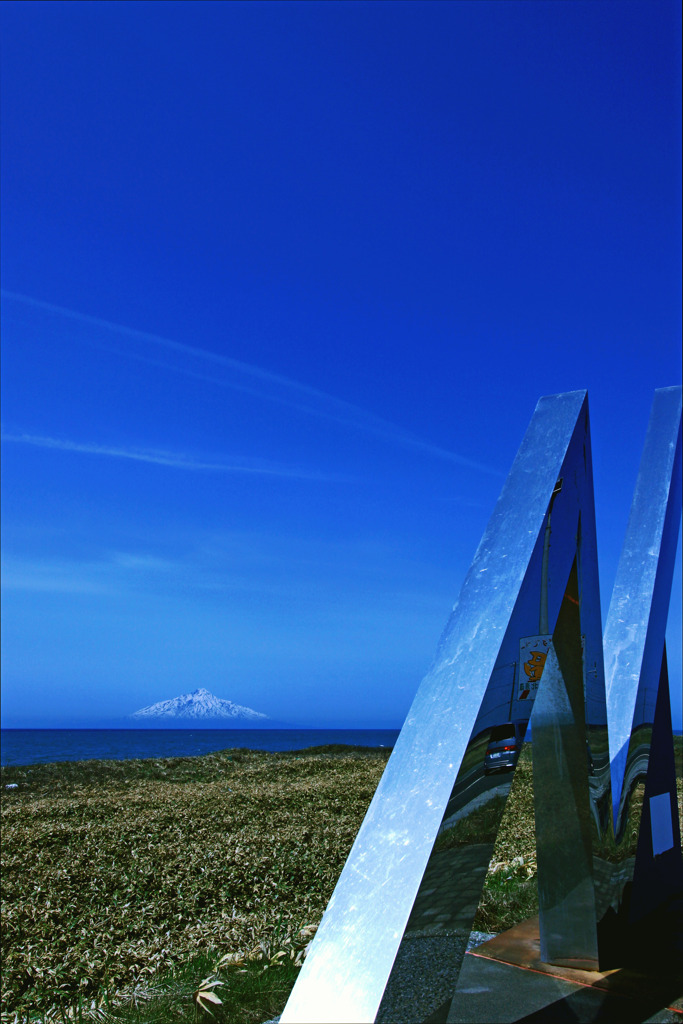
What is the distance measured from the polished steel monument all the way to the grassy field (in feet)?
4.95

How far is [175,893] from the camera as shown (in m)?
6.69

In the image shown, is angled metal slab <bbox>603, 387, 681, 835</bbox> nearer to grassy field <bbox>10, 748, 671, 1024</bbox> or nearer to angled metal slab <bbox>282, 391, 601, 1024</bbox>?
angled metal slab <bbox>282, 391, 601, 1024</bbox>

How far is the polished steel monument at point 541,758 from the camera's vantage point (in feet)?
6.59

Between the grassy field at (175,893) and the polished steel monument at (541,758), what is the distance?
59.4 inches

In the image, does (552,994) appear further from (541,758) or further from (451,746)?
(451,746)

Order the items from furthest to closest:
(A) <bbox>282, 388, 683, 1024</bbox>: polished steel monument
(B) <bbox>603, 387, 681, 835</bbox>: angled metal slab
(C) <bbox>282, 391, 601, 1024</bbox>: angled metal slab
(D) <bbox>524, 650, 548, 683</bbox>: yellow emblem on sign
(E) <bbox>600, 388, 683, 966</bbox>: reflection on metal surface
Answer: (B) <bbox>603, 387, 681, 835</bbox>: angled metal slab → (E) <bbox>600, 388, 683, 966</bbox>: reflection on metal surface → (D) <bbox>524, 650, 548, 683</bbox>: yellow emblem on sign → (A) <bbox>282, 388, 683, 1024</bbox>: polished steel monument → (C) <bbox>282, 391, 601, 1024</bbox>: angled metal slab

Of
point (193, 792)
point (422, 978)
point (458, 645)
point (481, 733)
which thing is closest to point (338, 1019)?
point (422, 978)

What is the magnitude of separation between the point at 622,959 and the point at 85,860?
6.46 m

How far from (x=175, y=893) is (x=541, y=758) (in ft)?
15.4

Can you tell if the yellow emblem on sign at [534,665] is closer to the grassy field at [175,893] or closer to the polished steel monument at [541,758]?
the polished steel monument at [541,758]

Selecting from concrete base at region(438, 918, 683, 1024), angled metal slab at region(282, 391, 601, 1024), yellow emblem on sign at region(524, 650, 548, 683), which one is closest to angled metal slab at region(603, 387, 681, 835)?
concrete base at region(438, 918, 683, 1024)

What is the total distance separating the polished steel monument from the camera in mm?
2010

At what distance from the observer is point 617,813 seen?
152 inches

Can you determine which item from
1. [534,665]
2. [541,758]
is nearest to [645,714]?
[541,758]
